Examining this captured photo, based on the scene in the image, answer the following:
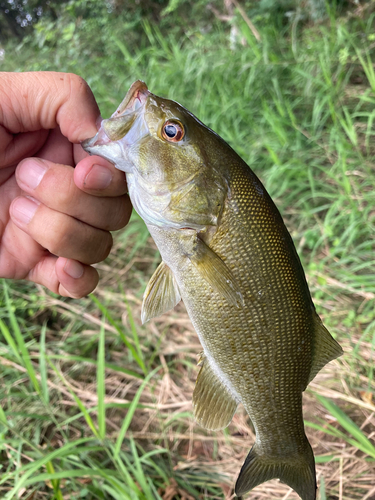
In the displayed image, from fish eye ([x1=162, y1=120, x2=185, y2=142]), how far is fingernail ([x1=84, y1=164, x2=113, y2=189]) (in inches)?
10.6

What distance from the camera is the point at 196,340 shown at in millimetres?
2793

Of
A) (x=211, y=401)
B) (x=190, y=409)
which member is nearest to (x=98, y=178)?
(x=211, y=401)

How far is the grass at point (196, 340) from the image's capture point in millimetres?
1960

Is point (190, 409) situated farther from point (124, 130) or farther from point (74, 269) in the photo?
point (124, 130)

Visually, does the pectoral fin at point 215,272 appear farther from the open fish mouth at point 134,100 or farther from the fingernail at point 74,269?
the fingernail at point 74,269

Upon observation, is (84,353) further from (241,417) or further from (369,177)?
(369,177)

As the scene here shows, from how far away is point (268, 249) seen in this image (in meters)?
1.19

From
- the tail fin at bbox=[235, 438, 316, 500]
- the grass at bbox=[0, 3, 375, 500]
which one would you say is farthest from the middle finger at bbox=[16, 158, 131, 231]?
the tail fin at bbox=[235, 438, 316, 500]

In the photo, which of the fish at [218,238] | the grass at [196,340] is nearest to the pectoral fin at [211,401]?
the fish at [218,238]

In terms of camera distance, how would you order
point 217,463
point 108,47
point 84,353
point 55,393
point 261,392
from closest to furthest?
point 261,392 < point 217,463 < point 55,393 < point 84,353 < point 108,47

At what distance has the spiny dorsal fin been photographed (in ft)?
4.32

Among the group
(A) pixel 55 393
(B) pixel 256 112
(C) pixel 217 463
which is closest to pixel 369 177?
(B) pixel 256 112

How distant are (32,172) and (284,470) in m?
1.57

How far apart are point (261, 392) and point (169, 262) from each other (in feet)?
2.02
